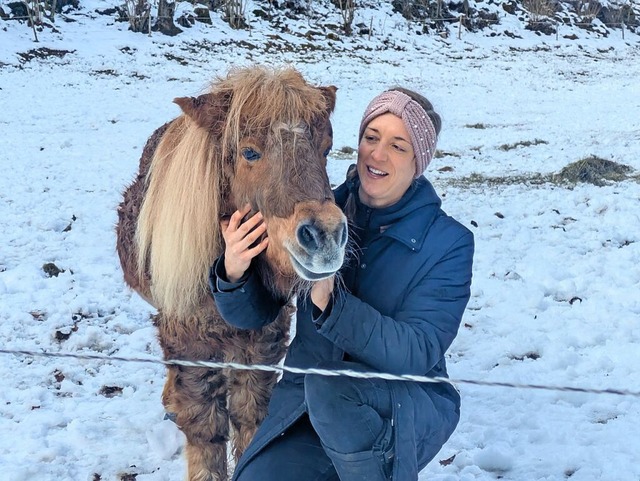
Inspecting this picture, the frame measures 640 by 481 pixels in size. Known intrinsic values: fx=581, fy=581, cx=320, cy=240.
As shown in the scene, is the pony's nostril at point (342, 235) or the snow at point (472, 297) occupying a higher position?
the pony's nostril at point (342, 235)

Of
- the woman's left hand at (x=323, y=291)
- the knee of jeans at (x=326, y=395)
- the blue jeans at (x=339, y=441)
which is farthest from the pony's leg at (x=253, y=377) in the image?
the woman's left hand at (x=323, y=291)

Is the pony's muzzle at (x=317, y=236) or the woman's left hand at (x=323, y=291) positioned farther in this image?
the woman's left hand at (x=323, y=291)

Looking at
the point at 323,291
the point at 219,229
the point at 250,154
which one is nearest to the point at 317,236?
the point at 323,291

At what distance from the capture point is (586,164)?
825cm

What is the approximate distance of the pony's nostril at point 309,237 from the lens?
1.75 meters

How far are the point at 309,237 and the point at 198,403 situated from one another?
136 cm

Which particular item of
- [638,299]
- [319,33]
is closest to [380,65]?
[319,33]

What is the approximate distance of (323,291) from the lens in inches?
75.3

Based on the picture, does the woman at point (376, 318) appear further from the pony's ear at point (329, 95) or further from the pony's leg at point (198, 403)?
the pony's leg at point (198, 403)

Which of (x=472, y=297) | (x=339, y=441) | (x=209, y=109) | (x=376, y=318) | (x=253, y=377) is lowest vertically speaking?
(x=472, y=297)

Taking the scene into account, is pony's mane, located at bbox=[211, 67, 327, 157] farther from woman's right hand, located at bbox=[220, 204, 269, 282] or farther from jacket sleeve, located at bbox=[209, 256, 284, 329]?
jacket sleeve, located at bbox=[209, 256, 284, 329]

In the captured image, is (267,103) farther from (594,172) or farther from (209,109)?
(594,172)

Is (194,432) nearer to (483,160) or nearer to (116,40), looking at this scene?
(483,160)

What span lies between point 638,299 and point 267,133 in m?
3.79
